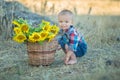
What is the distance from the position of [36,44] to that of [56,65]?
19.9 inches

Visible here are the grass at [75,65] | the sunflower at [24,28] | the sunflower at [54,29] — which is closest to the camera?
the grass at [75,65]

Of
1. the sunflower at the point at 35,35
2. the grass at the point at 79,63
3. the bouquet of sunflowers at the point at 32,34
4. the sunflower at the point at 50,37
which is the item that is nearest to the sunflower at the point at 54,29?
the bouquet of sunflowers at the point at 32,34

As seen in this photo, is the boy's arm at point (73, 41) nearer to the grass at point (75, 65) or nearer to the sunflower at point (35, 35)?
the grass at point (75, 65)

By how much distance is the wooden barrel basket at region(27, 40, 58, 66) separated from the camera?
5.84 meters

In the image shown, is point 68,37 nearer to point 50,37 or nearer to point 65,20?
point 65,20

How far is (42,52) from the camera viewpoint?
5.86 m

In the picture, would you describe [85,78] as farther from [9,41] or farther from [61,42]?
[9,41]

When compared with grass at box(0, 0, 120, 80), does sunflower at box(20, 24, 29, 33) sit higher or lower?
higher

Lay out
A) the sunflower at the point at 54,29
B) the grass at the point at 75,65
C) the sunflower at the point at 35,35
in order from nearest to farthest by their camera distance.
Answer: the grass at the point at 75,65 < the sunflower at the point at 35,35 < the sunflower at the point at 54,29

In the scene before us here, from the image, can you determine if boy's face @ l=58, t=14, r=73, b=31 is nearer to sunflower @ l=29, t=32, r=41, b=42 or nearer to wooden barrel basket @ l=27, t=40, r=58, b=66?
wooden barrel basket @ l=27, t=40, r=58, b=66

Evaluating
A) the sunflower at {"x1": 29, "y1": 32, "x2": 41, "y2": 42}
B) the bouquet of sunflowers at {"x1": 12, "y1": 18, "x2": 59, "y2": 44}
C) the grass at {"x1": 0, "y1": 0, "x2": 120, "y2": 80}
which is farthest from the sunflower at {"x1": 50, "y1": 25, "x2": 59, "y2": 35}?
the grass at {"x1": 0, "y1": 0, "x2": 120, "y2": 80}

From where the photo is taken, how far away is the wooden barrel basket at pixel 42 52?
5840mm

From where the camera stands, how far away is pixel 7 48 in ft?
23.7

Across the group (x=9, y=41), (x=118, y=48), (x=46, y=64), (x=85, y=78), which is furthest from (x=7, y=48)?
(x=85, y=78)
